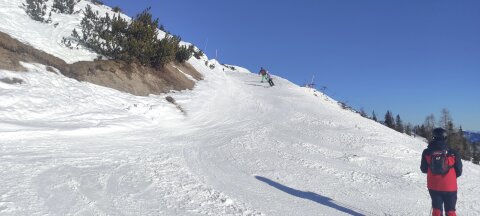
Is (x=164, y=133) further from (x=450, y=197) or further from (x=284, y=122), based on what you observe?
(x=450, y=197)

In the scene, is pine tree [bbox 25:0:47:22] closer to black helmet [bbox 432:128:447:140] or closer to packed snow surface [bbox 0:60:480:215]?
packed snow surface [bbox 0:60:480:215]

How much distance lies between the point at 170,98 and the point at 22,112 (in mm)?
8223

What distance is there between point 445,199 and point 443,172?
51 centimetres

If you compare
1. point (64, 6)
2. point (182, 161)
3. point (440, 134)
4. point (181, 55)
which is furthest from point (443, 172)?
point (181, 55)

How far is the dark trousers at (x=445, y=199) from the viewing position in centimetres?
722

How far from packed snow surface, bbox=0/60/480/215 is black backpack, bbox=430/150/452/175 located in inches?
61.4

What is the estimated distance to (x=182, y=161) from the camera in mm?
10719

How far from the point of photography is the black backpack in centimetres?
718

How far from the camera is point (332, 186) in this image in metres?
10.0

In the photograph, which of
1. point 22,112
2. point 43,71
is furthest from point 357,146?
point 43,71

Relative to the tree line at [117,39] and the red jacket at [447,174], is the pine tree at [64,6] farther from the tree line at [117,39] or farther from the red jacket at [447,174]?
the red jacket at [447,174]

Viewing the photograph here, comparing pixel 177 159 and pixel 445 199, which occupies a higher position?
pixel 445 199

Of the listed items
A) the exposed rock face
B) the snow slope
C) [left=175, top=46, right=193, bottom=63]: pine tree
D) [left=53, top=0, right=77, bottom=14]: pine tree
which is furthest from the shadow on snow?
[left=175, top=46, right=193, bottom=63]: pine tree

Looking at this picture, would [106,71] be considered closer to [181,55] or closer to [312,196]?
[181,55]
